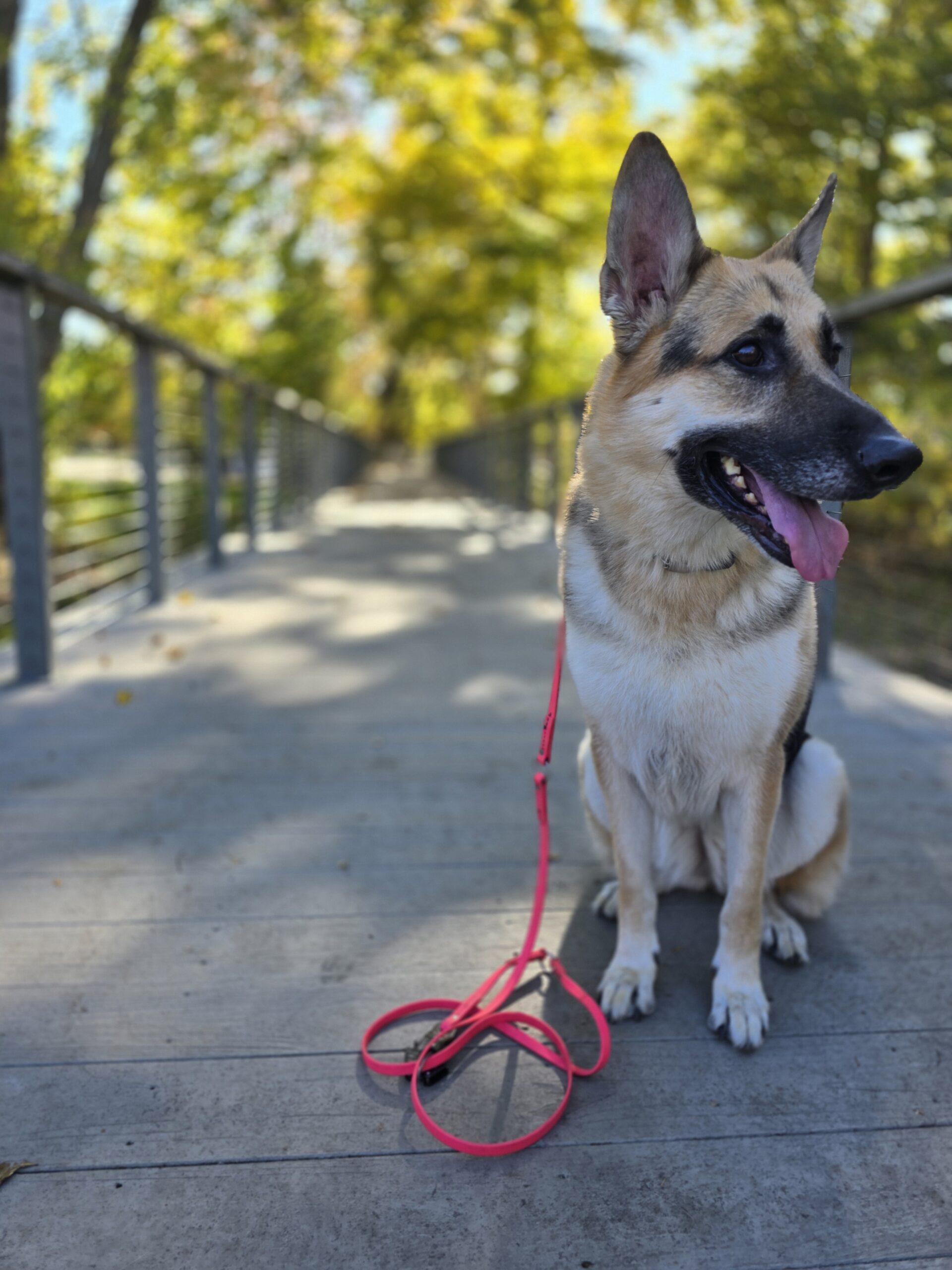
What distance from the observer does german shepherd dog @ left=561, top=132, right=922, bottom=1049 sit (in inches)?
67.9

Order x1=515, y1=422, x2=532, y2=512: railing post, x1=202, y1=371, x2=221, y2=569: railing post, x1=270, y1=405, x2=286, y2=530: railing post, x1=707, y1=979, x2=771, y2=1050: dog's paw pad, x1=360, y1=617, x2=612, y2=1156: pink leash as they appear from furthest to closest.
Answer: x1=515, y1=422, x2=532, y2=512: railing post, x1=270, y1=405, x2=286, y2=530: railing post, x1=202, y1=371, x2=221, y2=569: railing post, x1=707, y1=979, x2=771, y2=1050: dog's paw pad, x1=360, y1=617, x2=612, y2=1156: pink leash

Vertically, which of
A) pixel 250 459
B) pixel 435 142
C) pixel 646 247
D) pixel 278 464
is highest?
pixel 435 142

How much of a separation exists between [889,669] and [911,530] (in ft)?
6.71

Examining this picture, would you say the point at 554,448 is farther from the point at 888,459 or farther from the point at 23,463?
the point at 888,459

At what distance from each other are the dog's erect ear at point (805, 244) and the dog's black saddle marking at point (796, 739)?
0.89m

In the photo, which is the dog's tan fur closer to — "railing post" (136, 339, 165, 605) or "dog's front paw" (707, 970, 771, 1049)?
"dog's front paw" (707, 970, 771, 1049)

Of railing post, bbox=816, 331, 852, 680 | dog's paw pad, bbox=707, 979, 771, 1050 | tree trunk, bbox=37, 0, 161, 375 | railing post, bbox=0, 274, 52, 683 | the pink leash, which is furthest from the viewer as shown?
tree trunk, bbox=37, 0, 161, 375

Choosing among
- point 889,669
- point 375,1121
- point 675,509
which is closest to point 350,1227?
point 375,1121

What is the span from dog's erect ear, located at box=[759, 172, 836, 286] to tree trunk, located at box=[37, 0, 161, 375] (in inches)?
294

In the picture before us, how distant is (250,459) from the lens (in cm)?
→ 914

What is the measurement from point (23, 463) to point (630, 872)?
296cm

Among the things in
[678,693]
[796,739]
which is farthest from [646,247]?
[796,739]

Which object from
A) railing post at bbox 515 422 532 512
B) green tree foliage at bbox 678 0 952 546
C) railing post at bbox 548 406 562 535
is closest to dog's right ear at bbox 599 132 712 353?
green tree foliage at bbox 678 0 952 546

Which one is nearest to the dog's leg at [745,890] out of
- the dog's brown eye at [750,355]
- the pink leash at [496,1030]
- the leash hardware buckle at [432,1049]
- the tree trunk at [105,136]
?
the pink leash at [496,1030]
